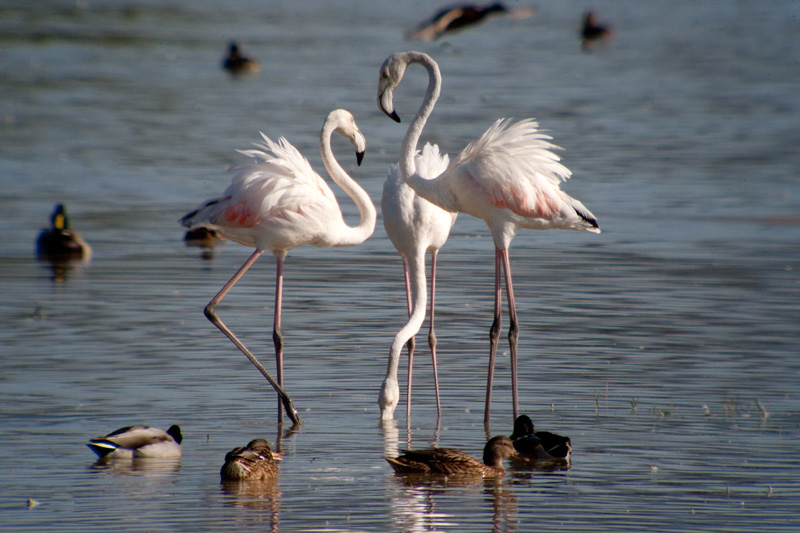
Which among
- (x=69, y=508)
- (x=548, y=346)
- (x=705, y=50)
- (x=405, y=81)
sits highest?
(x=705, y=50)

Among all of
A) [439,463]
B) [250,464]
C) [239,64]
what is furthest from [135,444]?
[239,64]

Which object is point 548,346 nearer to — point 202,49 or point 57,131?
point 57,131

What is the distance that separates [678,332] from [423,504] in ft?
15.0

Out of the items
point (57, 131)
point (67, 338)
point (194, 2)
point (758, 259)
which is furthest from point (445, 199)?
point (194, 2)

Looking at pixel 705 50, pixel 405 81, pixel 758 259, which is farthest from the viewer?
pixel 705 50

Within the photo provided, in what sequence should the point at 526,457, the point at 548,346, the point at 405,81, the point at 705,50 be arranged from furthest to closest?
the point at 705,50 < the point at 405,81 < the point at 548,346 < the point at 526,457

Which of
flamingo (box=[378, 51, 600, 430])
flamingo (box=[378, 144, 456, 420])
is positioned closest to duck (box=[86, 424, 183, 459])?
flamingo (box=[378, 144, 456, 420])

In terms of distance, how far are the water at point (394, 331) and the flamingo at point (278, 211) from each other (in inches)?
36.7

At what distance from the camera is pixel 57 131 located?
23922 mm

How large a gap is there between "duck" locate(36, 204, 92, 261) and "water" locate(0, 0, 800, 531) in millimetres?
221

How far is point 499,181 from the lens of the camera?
8648 mm

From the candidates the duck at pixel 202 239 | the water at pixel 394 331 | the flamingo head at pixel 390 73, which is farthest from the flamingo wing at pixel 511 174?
the duck at pixel 202 239

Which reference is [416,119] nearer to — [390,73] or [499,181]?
[390,73]

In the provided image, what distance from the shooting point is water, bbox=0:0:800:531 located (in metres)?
6.65
